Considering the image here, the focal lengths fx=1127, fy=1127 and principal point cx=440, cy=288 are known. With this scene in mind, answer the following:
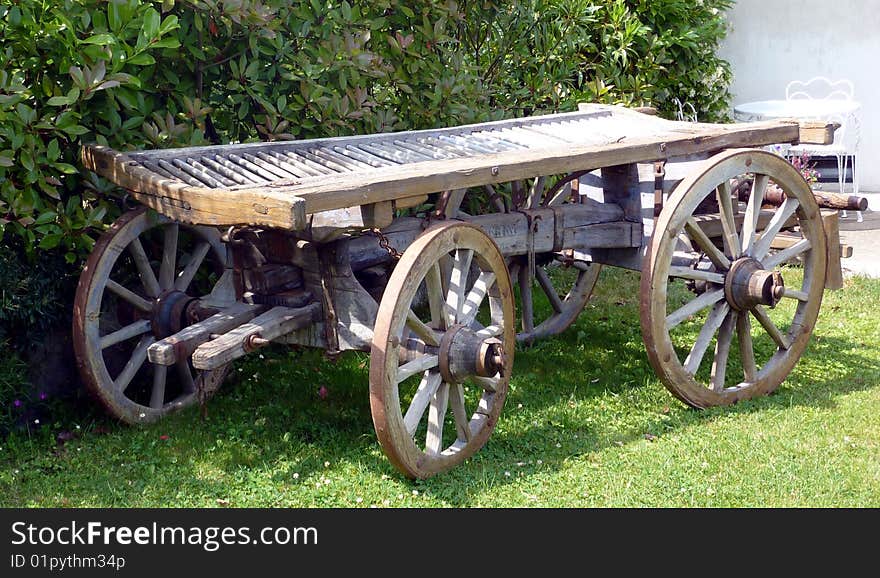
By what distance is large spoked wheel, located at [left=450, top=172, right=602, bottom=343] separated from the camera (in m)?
5.50

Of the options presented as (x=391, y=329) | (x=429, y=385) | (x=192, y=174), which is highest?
(x=192, y=174)

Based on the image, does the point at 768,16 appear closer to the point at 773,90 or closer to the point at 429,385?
the point at 773,90

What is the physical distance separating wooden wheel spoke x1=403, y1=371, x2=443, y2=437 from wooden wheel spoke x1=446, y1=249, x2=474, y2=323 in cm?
23

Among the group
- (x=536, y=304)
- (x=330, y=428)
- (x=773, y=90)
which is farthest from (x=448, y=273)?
(x=773, y=90)

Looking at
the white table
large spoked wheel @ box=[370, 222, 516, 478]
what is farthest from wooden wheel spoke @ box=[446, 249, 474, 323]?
the white table

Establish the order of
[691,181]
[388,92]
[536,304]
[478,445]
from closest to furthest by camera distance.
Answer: [478,445]
[691,181]
[388,92]
[536,304]

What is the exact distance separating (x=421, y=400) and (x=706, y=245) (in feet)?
4.71

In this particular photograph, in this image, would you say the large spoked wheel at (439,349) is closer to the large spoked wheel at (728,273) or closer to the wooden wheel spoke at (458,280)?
the wooden wheel spoke at (458,280)

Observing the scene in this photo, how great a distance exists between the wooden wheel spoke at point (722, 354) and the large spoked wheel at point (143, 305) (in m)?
2.04

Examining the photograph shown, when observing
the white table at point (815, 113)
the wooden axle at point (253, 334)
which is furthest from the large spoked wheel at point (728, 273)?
the white table at point (815, 113)

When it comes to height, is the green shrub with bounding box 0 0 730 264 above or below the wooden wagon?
above

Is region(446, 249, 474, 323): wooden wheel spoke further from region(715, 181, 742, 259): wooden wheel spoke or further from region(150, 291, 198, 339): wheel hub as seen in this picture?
region(715, 181, 742, 259): wooden wheel spoke

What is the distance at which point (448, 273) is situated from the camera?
4.75 meters

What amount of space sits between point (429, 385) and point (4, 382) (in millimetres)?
1633
